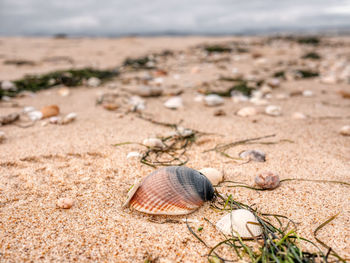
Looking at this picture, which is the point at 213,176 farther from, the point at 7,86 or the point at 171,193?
the point at 7,86

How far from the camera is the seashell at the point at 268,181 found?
5.71ft

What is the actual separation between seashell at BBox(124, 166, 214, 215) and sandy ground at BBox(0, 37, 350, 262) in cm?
6

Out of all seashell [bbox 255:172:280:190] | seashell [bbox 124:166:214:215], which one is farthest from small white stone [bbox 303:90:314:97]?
seashell [bbox 124:166:214:215]

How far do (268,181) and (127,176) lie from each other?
1026 millimetres

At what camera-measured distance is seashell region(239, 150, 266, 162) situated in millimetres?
2182

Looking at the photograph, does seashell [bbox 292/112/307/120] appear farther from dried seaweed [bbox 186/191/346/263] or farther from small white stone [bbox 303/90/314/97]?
dried seaweed [bbox 186/191/346/263]

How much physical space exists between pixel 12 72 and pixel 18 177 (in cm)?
493

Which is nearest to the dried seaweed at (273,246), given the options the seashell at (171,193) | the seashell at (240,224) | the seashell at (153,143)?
the seashell at (240,224)

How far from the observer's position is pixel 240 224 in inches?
53.8

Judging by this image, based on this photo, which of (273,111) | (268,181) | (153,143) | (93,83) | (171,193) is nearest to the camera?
(171,193)

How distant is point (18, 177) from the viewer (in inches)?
72.5

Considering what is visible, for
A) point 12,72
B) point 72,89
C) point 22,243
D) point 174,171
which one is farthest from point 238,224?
point 12,72

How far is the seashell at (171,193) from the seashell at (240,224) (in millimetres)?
198

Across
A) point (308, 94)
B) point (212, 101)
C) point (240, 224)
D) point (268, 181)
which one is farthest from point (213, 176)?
point (308, 94)
